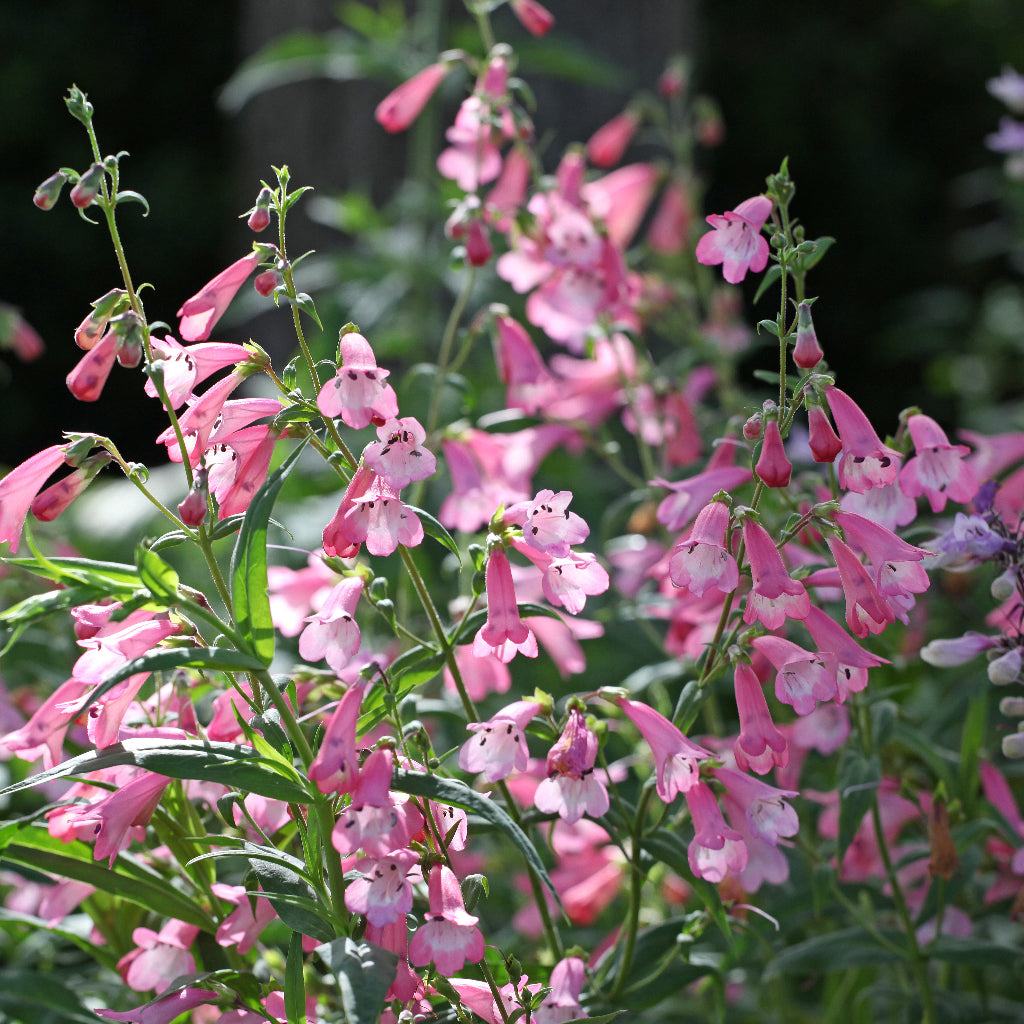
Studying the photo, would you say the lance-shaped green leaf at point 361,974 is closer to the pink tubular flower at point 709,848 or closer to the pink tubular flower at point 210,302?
the pink tubular flower at point 709,848

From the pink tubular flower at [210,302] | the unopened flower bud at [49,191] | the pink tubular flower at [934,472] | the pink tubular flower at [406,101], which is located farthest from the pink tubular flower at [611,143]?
the unopened flower bud at [49,191]

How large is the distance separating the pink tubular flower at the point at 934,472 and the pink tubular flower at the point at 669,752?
0.36 metres

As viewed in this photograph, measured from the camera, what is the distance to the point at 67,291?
23.4 feet

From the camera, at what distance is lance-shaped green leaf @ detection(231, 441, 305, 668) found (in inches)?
39.9

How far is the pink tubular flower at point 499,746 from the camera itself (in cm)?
111

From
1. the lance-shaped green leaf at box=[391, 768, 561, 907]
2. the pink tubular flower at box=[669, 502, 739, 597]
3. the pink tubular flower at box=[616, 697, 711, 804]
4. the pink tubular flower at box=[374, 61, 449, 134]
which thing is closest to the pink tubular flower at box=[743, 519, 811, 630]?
the pink tubular flower at box=[669, 502, 739, 597]

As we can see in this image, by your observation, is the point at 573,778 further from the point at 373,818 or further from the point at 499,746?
the point at 373,818

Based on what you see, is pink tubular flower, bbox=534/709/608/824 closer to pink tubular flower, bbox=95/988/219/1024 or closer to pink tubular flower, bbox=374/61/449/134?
pink tubular flower, bbox=95/988/219/1024

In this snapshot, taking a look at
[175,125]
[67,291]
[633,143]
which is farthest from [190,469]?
[175,125]

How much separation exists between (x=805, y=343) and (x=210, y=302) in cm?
51

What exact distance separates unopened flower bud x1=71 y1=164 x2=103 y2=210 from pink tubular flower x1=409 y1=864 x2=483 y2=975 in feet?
1.97

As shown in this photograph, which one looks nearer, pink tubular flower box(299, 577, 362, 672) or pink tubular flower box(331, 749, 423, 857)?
pink tubular flower box(331, 749, 423, 857)

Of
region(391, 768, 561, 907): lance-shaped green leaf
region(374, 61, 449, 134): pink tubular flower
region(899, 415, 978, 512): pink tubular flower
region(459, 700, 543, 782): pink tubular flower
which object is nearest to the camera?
region(391, 768, 561, 907): lance-shaped green leaf

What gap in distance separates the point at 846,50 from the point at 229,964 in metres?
8.37
